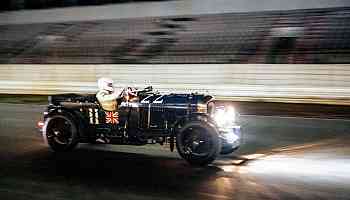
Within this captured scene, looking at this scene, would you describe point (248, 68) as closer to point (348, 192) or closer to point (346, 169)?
point (346, 169)

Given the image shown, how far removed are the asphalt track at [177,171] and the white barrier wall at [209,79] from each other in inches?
258

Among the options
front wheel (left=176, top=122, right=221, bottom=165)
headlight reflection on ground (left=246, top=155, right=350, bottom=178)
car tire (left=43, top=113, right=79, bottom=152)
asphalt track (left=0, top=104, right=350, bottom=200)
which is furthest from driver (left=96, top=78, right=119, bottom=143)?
headlight reflection on ground (left=246, top=155, right=350, bottom=178)

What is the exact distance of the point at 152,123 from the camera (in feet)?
27.9

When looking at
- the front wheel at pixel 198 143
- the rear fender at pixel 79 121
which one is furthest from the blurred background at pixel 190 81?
the rear fender at pixel 79 121

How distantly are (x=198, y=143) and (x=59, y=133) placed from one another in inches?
112

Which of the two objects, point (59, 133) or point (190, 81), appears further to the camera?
point (190, 81)

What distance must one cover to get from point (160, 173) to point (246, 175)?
1.27 m

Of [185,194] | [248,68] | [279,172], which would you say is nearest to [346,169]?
[279,172]

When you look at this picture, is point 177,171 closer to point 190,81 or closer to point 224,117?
point 224,117

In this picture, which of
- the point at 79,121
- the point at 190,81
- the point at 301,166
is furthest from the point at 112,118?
the point at 190,81

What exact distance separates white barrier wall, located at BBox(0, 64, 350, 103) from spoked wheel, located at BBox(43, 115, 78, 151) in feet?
29.1

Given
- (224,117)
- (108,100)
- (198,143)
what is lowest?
(198,143)

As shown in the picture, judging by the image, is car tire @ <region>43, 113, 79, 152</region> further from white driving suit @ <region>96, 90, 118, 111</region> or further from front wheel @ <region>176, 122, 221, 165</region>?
front wheel @ <region>176, 122, 221, 165</region>

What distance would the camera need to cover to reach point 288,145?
9672mm
